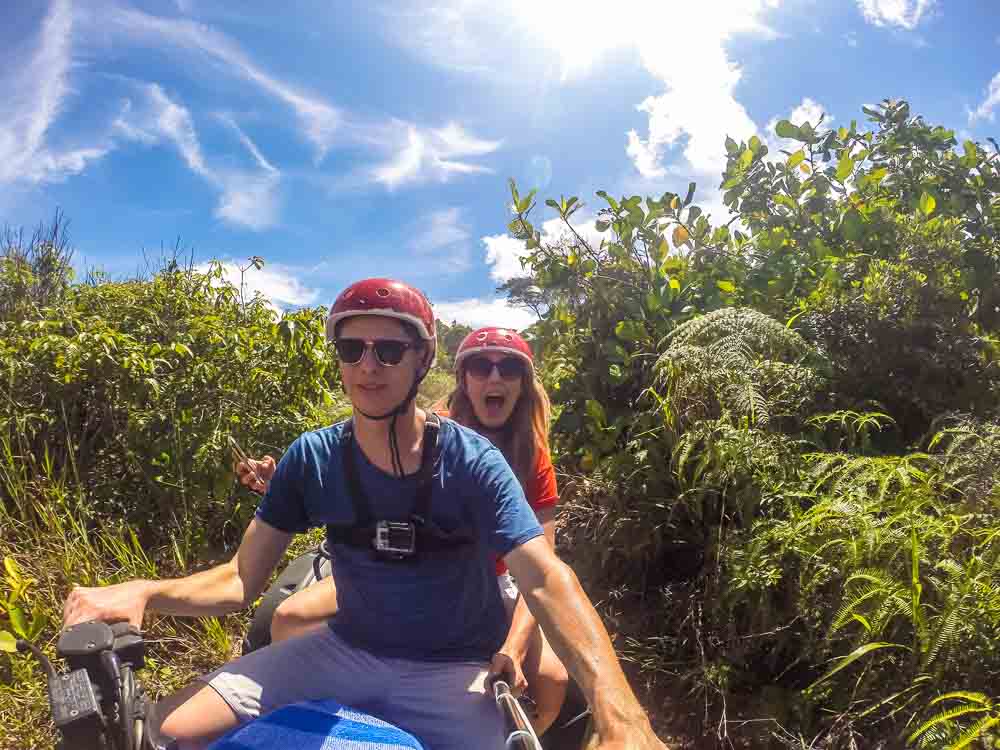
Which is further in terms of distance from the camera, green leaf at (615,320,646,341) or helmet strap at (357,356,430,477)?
green leaf at (615,320,646,341)

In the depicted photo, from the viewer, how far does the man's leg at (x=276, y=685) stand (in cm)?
162

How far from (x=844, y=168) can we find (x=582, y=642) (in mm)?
4059

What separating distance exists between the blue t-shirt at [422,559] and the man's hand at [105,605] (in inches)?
15.5

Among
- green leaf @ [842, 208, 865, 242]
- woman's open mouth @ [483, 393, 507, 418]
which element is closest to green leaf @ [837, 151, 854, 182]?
green leaf @ [842, 208, 865, 242]

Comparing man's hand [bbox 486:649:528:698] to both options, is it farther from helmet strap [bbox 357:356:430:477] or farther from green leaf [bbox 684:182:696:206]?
green leaf [bbox 684:182:696:206]

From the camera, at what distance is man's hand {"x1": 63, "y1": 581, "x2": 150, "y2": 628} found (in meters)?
1.51

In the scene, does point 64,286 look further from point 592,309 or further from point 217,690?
point 217,690

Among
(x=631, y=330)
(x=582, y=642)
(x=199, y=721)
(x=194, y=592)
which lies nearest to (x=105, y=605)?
(x=194, y=592)

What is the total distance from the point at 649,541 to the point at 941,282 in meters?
2.20

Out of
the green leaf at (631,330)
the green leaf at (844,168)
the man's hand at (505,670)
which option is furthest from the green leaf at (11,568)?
the green leaf at (844,168)

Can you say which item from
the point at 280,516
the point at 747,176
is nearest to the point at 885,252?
the point at 747,176

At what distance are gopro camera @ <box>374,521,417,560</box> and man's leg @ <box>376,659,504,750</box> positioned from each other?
33cm

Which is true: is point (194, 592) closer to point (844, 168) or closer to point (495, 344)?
point (495, 344)

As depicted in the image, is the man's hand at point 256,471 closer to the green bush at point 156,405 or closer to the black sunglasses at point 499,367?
the green bush at point 156,405
